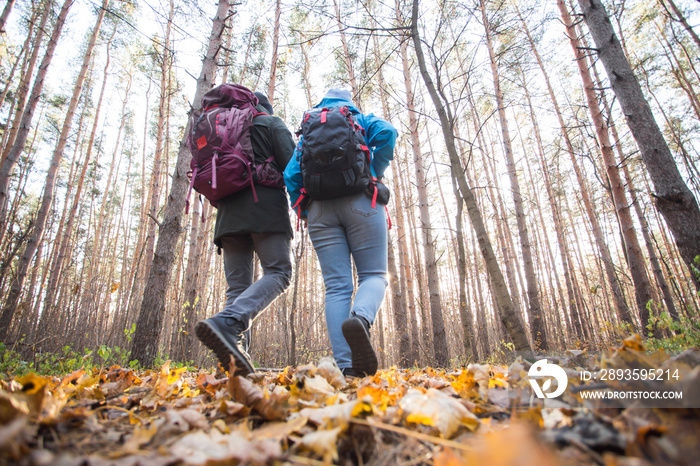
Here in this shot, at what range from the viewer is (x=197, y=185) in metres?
2.06

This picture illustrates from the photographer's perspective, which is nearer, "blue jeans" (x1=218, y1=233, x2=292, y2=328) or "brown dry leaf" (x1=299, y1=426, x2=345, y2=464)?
"brown dry leaf" (x1=299, y1=426, x2=345, y2=464)

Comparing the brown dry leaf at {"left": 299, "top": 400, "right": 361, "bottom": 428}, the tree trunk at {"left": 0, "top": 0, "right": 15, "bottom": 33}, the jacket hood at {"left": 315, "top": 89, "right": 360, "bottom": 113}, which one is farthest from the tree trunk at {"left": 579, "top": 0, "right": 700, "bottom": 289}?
the tree trunk at {"left": 0, "top": 0, "right": 15, "bottom": 33}

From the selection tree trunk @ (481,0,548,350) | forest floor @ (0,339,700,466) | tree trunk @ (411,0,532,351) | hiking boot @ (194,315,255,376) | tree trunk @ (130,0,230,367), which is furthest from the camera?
tree trunk @ (481,0,548,350)

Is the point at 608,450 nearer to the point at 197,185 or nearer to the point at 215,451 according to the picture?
the point at 215,451

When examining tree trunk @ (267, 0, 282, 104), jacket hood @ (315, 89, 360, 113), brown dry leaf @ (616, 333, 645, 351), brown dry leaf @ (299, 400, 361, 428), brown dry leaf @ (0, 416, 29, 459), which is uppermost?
tree trunk @ (267, 0, 282, 104)

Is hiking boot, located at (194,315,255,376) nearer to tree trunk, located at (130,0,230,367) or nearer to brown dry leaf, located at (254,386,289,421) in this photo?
brown dry leaf, located at (254,386,289,421)

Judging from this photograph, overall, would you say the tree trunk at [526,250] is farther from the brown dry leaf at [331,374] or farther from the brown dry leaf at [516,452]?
the brown dry leaf at [516,452]

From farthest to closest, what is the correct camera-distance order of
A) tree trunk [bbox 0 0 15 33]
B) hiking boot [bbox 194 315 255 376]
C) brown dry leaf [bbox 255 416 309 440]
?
tree trunk [bbox 0 0 15 33] → hiking boot [bbox 194 315 255 376] → brown dry leaf [bbox 255 416 309 440]

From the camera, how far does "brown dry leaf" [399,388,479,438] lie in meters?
0.65

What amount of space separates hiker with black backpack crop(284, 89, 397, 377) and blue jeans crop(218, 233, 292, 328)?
0.27 m

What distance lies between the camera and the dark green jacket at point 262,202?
2.00m

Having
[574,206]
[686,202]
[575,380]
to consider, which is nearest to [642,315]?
[686,202]

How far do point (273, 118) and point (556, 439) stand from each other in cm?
228

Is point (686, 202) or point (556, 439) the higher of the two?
point (686, 202)
